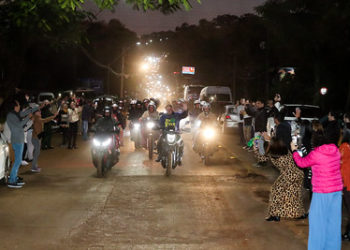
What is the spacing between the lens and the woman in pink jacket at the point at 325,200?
232 inches

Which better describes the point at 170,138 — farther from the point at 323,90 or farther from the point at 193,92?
the point at 193,92

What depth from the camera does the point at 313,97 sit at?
116 feet

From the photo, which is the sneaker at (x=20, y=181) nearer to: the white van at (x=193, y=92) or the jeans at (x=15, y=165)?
the jeans at (x=15, y=165)

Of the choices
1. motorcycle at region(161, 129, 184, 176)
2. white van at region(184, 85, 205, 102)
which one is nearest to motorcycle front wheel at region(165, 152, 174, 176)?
motorcycle at region(161, 129, 184, 176)

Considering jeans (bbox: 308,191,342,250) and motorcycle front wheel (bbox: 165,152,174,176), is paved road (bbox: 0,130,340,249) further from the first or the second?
jeans (bbox: 308,191,342,250)

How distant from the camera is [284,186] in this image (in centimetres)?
784

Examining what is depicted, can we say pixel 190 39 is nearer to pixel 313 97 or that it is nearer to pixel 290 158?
pixel 313 97

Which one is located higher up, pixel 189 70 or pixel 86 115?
pixel 189 70

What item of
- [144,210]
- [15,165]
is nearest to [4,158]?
[15,165]

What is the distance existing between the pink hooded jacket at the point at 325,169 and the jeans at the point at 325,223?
3.6 inches

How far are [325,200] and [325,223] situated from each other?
0.27m

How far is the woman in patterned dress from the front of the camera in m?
7.61

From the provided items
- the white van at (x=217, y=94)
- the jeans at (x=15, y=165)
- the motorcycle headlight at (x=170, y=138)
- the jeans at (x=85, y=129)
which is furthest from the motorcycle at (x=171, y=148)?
the white van at (x=217, y=94)

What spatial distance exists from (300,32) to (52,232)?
30.8 metres
